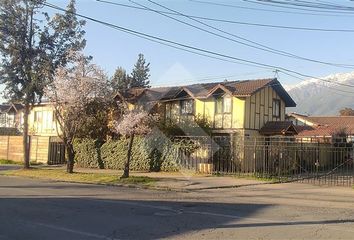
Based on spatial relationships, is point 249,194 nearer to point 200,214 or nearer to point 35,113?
point 200,214

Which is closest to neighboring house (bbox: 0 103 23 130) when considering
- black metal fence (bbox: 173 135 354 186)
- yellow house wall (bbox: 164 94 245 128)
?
yellow house wall (bbox: 164 94 245 128)

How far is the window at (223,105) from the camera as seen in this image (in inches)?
1344

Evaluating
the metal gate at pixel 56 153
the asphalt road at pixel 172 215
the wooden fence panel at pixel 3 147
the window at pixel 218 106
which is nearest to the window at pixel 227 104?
the window at pixel 218 106

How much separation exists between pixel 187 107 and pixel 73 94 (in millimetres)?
9838

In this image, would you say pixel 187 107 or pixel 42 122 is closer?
pixel 187 107

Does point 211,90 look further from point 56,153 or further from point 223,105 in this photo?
point 56,153

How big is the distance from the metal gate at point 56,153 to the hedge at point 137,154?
3.82 m

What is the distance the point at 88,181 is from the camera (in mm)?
25438

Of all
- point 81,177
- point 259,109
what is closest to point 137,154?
point 81,177

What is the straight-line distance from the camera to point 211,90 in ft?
113

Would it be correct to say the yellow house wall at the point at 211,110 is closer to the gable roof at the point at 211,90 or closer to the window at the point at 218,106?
the window at the point at 218,106

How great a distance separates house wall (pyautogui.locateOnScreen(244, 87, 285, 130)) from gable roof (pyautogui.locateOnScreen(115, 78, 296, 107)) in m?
0.57

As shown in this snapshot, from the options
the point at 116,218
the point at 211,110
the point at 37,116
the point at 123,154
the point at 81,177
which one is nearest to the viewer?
the point at 116,218

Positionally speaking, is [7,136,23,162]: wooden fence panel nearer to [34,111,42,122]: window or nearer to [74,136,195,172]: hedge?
[34,111,42,122]: window
